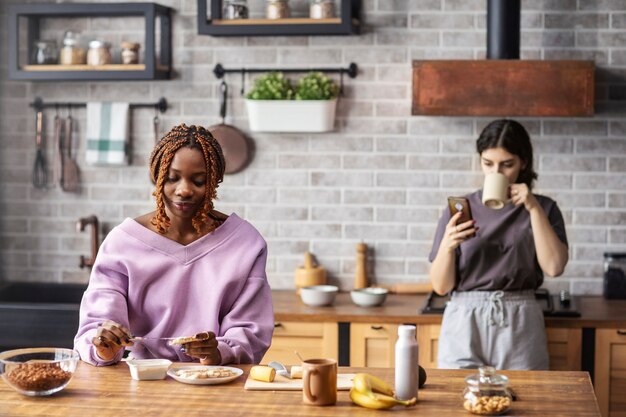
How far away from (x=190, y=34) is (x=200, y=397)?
110 inches

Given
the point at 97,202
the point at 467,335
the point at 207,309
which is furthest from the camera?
the point at 97,202

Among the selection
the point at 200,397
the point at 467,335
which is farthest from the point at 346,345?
the point at 200,397

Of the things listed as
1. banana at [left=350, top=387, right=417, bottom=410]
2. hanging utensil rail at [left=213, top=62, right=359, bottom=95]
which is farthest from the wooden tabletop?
banana at [left=350, top=387, right=417, bottom=410]

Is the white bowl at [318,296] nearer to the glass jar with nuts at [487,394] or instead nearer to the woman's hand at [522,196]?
the woman's hand at [522,196]

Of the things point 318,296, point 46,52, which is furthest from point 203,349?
point 46,52

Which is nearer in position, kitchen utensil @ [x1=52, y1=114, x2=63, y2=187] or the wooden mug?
the wooden mug

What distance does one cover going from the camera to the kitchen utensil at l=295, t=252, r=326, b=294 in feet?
16.6

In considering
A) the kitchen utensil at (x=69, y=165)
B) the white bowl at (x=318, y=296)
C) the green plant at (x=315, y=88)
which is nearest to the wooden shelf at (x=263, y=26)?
the green plant at (x=315, y=88)

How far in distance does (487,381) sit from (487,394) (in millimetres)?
34

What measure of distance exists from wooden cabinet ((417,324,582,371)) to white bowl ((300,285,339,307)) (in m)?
0.46

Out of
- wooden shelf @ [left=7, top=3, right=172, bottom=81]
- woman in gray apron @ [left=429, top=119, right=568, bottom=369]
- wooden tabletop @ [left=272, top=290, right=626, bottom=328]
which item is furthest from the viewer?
wooden shelf @ [left=7, top=3, right=172, bottom=81]

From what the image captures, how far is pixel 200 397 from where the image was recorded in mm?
2807

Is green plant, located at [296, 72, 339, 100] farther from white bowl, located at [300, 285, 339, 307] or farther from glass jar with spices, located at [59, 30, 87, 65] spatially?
glass jar with spices, located at [59, 30, 87, 65]

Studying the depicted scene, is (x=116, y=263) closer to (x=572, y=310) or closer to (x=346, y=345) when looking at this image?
(x=346, y=345)
